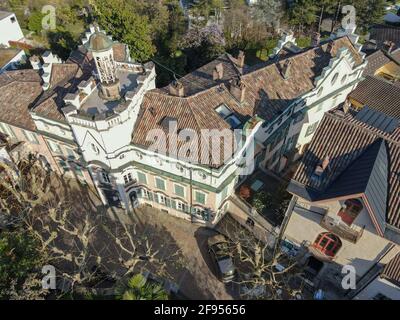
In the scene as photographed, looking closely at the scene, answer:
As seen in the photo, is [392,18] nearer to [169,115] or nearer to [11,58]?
[169,115]

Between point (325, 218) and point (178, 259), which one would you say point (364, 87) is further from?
point (178, 259)

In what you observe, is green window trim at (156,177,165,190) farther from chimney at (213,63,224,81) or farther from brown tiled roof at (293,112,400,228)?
brown tiled roof at (293,112,400,228)

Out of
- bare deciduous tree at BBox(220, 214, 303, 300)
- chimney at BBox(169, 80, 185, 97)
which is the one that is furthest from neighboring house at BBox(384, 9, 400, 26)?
bare deciduous tree at BBox(220, 214, 303, 300)

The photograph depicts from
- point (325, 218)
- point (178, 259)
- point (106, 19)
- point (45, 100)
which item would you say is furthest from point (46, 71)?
point (325, 218)

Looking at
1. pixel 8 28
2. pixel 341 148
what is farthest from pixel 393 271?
pixel 8 28

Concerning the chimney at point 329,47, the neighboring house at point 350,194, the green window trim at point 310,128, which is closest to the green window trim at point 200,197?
the neighboring house at point 350,194

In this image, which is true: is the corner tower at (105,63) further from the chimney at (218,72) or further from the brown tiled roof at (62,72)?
the chimney at (218,72)
